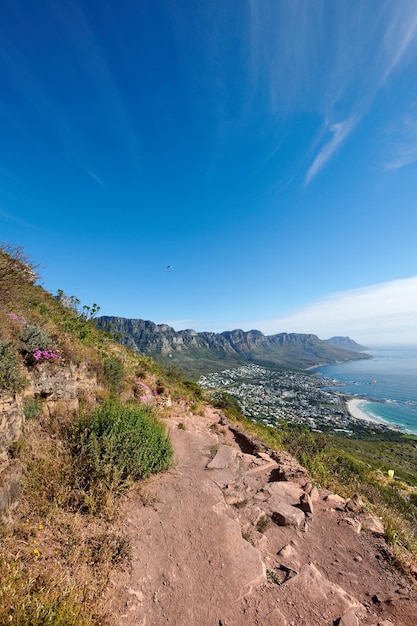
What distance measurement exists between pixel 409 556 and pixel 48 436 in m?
7.83

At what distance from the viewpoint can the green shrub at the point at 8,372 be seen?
17.0ft

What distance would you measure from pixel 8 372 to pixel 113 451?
2762 mm

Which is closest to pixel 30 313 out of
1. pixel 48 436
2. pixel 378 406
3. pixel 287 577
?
pixel 48 436

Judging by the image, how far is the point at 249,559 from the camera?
4.32 metres

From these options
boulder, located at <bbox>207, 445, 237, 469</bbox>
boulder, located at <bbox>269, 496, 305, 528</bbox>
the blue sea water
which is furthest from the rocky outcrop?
the blue sea water

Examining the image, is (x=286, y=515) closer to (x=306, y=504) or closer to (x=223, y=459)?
(x=306, y=504)

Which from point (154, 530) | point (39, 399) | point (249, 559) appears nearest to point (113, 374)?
point (39, 399)

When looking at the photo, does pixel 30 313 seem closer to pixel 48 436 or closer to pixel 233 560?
pixel 48 436

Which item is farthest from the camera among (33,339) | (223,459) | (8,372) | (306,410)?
(306,410)

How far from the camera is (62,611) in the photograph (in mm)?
2605

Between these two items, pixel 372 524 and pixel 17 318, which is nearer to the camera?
pixel 372 524

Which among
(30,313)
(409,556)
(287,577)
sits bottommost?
(409,556)

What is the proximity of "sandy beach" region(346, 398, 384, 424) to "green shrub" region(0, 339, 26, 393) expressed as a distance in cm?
11279

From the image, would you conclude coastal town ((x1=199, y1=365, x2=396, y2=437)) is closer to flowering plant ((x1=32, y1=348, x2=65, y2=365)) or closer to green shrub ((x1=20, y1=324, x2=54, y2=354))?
flowering plant ((x1=32, y1=348, x2=65, y2=365))
